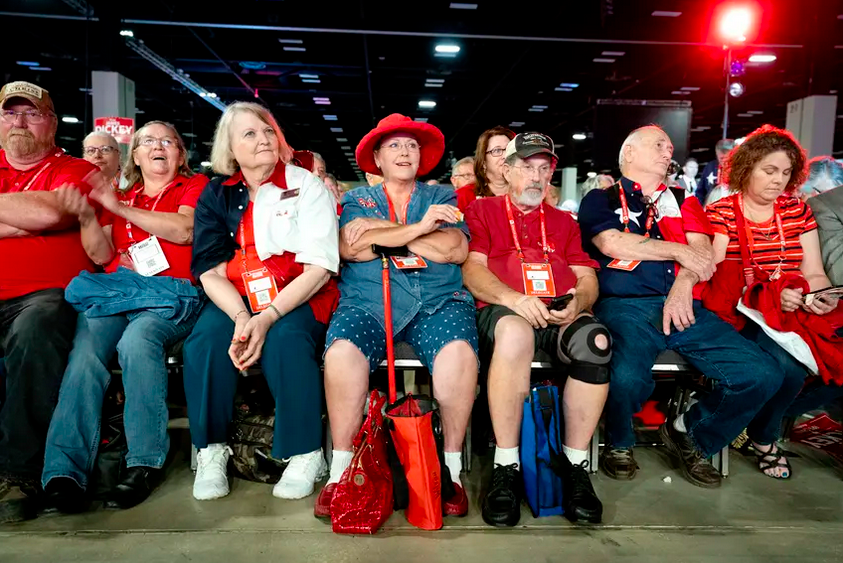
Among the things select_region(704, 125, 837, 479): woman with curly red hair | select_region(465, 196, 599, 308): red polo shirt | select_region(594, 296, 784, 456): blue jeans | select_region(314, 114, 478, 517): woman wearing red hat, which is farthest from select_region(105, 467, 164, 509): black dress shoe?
select_region(704, 125, 837, 479): woman with curly red hair

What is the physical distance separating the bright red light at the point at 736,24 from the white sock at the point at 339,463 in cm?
613

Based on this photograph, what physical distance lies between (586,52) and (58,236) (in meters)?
11.1

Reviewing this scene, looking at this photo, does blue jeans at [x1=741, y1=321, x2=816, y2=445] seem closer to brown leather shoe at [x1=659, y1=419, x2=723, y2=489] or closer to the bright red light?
brown leather shoe at [x1=659, y1=419, x2=723, y2=489]

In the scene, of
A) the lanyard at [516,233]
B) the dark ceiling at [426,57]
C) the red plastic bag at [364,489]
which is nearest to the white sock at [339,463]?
the red plastic bag at [364,489]

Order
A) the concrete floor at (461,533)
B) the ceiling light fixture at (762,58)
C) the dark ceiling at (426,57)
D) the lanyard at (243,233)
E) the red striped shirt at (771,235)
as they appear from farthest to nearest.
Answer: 1. the ceiling light fixture at (762,58)
2. the dark ceiling at (426,57)
3. the red striped shirt at (771,235)
4. the lanyard at (243,233)
5. the concrete floor at (461,533)

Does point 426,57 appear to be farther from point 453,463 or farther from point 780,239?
point 453,463

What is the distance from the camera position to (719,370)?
2.46m

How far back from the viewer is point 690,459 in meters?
2.61

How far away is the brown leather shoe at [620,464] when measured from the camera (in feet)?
8.48

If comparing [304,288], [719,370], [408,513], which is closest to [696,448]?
[719,370]

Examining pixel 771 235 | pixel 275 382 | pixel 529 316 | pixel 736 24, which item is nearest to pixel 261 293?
pixel 275 382

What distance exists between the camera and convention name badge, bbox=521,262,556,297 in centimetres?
262

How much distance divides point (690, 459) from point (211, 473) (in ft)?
6.69

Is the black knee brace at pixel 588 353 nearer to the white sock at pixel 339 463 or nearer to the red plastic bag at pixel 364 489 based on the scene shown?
the red plastic bag at pixel 364 489
